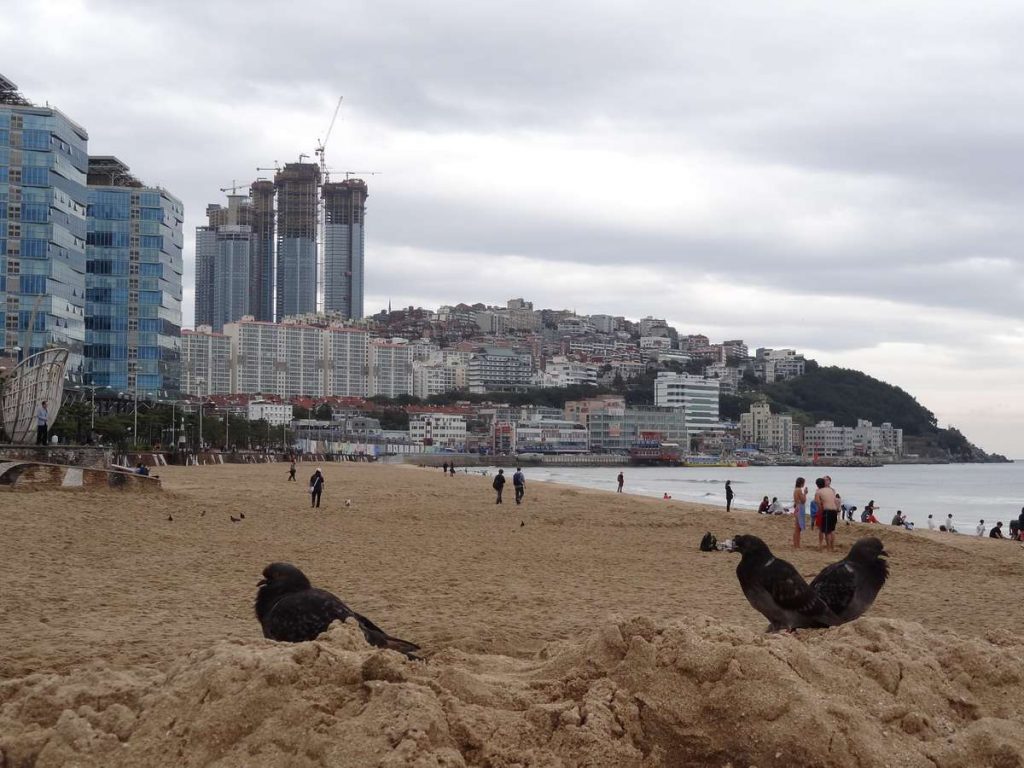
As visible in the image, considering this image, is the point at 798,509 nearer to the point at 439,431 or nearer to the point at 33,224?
the point at 33,224

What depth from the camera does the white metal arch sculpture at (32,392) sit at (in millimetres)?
27797

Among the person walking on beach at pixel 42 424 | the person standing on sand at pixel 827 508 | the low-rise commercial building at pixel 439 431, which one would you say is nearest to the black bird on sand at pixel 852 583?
the person standing on sand at pixel 827 508

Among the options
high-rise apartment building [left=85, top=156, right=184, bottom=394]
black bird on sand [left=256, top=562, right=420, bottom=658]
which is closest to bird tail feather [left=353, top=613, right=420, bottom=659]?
black bird on sand [left=256, top=562, right=420, bottom=658]

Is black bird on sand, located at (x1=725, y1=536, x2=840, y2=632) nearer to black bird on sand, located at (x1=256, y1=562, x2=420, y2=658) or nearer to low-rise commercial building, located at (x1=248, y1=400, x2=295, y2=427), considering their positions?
black bird on sand, located at (x1=256, y1=562, x2=420, y2=658)

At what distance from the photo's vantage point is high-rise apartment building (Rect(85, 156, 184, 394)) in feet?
282

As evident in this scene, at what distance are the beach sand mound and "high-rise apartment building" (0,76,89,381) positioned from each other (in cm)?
7017

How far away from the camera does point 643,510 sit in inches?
1197

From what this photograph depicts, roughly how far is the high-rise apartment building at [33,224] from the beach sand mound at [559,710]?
70.2 meters

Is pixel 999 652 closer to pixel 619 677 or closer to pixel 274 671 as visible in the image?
pixel 619 677

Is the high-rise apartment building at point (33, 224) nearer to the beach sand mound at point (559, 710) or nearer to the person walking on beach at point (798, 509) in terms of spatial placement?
the person walking on beach at point (798, 509)

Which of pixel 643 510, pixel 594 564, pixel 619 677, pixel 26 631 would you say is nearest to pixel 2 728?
pixel 619 677

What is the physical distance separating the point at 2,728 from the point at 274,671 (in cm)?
128

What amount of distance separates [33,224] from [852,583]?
7377 centimetres

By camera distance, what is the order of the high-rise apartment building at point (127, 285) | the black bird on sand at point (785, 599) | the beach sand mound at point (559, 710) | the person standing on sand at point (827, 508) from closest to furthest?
the beach sand mound at point (559, 710) → the black bird on sand at point (785, 599) → the person standing on sand at point (827, 508) → the high-rise apartment building at point (127, 285)
